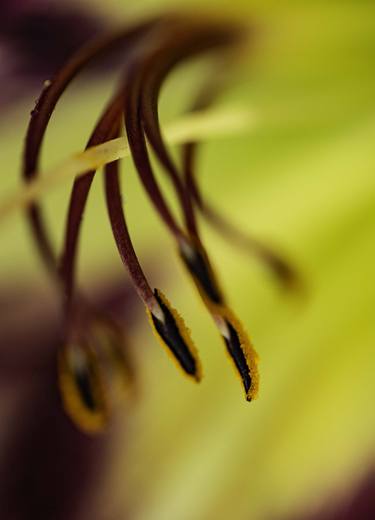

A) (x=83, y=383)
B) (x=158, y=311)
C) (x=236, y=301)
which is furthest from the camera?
(x=236, y=301)

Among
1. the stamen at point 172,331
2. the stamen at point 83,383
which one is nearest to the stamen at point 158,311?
the stamen at point 172,331

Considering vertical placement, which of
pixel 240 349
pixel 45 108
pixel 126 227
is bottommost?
pixel 240 349

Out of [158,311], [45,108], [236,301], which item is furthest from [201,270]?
[236,301]

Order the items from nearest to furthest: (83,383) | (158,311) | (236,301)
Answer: (158,311), (83,383), (236,301)

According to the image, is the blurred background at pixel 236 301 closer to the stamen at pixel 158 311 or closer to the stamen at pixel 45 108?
the stamen at pixel 45 108

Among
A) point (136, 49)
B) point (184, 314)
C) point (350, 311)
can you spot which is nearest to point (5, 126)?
point (136, 49)

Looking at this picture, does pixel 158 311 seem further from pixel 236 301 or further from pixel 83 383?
pixel 236 301

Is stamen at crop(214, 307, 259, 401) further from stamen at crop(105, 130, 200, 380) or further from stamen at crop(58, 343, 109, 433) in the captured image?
stamen at crop(58, 343, 109, 433)

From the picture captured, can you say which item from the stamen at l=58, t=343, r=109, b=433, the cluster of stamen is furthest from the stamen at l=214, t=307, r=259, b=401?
the stamen at l=58, t=343, r=109, b=433

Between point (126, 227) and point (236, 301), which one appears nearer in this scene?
point (126, 227)

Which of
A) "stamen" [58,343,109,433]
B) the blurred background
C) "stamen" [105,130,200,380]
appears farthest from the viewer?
the blurred background
